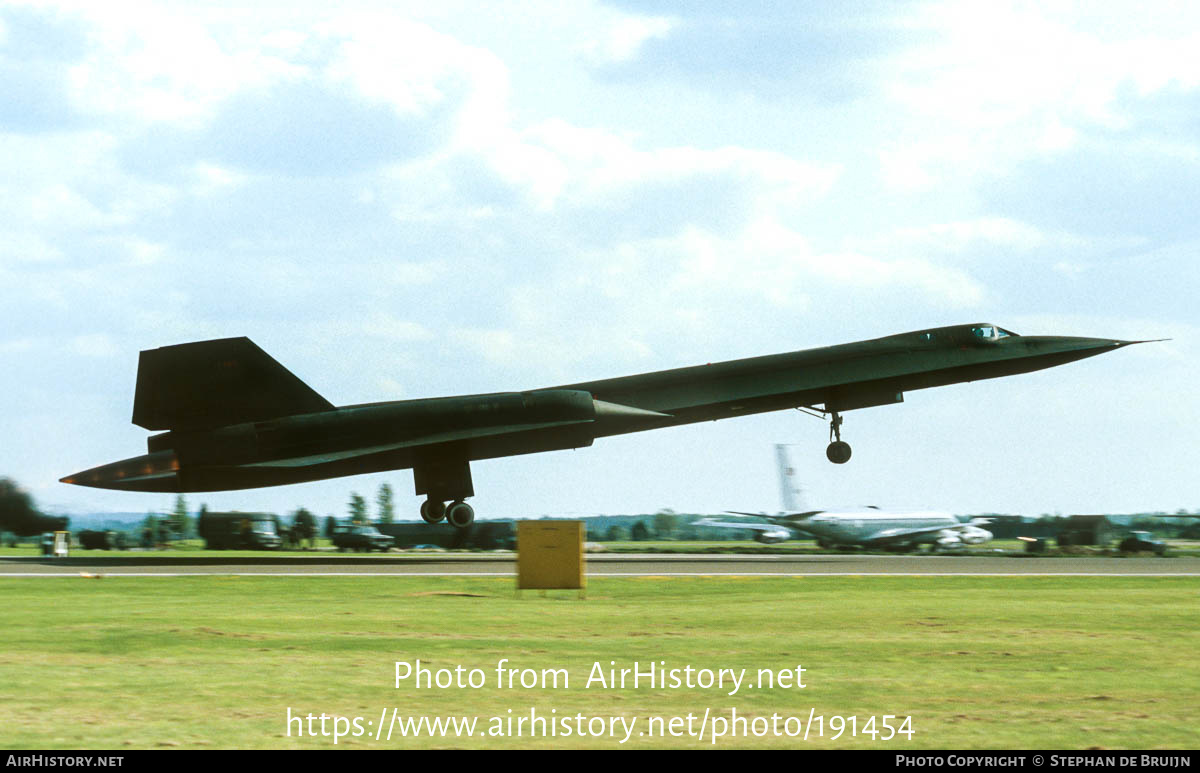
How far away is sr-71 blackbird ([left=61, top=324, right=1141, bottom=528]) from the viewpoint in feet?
125

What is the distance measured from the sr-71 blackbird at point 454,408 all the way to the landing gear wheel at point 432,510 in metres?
0.04

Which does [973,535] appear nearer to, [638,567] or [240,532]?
[638,567]

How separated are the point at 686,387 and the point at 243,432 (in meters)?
15.4

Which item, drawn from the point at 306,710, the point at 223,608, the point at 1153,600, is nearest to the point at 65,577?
the point at 223,608

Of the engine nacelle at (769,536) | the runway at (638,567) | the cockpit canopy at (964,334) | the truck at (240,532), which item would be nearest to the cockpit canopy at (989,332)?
the cockpit canopy at (964,334)

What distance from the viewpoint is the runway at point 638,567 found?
28609 mm

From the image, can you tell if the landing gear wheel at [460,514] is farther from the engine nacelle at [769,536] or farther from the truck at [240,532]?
the engine nacelle at [769,536]

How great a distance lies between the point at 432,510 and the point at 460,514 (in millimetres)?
1095

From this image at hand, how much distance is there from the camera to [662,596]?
21.5 meters

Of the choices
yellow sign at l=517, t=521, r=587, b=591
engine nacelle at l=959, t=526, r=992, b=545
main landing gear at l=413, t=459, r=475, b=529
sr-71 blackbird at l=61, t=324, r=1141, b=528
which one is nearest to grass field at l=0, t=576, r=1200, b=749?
yellow sign at l=517, t=521, r=587, b=591

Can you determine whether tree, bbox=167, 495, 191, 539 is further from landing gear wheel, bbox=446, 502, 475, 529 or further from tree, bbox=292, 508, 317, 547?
landing gear wheel, bbox=446, 502, 475, 529

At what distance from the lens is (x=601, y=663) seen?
40.6 ft

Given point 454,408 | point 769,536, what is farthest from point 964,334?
point 769,536
